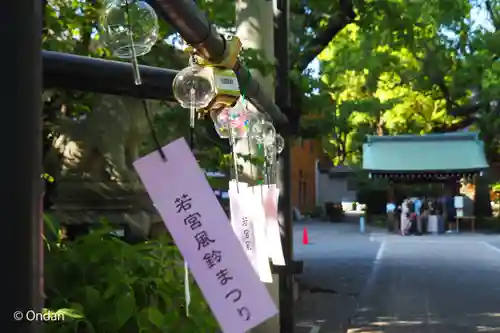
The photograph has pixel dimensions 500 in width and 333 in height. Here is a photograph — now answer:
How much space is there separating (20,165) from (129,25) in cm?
117

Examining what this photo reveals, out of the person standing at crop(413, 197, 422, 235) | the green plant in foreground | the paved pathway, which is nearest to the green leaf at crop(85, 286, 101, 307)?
the green plant in foreground

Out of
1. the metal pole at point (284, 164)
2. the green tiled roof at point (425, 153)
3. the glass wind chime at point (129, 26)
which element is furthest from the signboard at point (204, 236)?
the green tiled roof at point (425, 153)

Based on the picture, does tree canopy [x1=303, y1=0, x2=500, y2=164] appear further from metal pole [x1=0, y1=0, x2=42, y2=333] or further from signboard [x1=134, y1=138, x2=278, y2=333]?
metal pole [x1=0, y1=0, x2=42, y2=333]

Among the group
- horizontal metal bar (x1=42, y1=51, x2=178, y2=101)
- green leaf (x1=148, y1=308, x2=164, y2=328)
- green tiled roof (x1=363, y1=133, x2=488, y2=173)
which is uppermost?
green tiled roof (x1=363, y1=133, x2=488, y2=173)

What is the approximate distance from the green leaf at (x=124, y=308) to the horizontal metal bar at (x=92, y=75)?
84cm

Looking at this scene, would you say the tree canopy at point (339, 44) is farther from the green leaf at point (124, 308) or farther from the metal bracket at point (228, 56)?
the green leaf at point (124, 308)

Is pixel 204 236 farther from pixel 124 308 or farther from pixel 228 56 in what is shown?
pixel 228 56

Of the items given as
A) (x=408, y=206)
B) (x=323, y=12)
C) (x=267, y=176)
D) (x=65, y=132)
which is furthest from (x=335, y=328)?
(x=408, y=206)

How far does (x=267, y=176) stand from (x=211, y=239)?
7.00ft

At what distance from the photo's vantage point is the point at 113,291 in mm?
2342

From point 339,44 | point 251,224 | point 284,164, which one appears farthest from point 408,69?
point 251,224

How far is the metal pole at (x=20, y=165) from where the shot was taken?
3.60 feet

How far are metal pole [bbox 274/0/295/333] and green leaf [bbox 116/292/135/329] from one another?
2.86 m

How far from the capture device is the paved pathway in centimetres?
944
